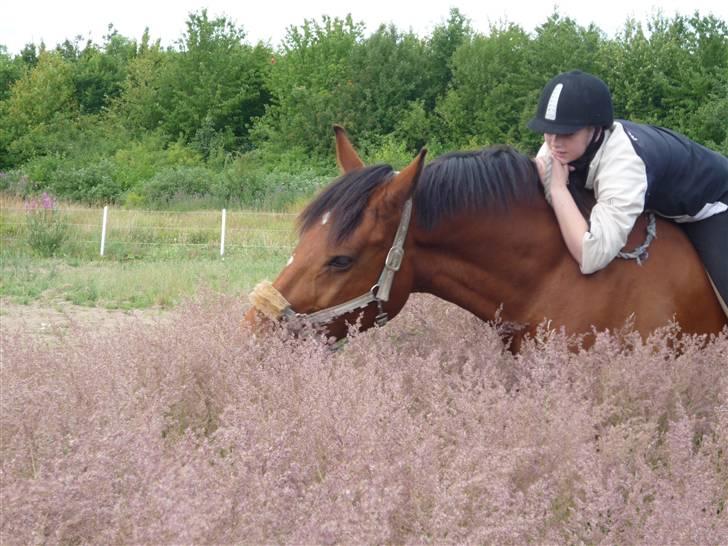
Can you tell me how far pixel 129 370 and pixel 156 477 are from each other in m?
0.82

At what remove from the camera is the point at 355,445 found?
217 centimetres

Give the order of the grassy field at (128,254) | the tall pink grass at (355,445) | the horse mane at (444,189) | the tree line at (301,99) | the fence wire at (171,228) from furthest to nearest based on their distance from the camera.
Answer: the tree line at (301,99), the fence wire at (171,228), the grassy field at (128,254), the horse mane at (444,189), the tall pink grass at (355,445)

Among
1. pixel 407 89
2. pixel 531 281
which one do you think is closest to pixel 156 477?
pixel 531 281

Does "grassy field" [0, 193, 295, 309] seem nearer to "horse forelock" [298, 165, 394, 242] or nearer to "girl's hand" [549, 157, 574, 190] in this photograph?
"horse forelock" [298, 165, 394, 242]

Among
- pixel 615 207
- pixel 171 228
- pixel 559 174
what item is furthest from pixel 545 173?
pixel 171 228

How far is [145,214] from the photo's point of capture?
66.4 ft

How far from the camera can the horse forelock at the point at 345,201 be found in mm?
3158

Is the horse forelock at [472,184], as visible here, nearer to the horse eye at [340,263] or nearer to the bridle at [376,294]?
the bridle at [376,294]

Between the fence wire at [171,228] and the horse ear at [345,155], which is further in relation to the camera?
the fence wire at [171,228]

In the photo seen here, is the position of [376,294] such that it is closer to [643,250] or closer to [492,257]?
[492,257]

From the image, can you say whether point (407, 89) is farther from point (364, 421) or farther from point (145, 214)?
point (364, 421)

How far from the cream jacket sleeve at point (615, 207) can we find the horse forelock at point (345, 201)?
0.83 m

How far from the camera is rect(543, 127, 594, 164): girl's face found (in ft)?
10.7

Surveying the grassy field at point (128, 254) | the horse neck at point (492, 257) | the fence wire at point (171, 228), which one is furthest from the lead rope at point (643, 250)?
the fence wire at point (171, 228)
